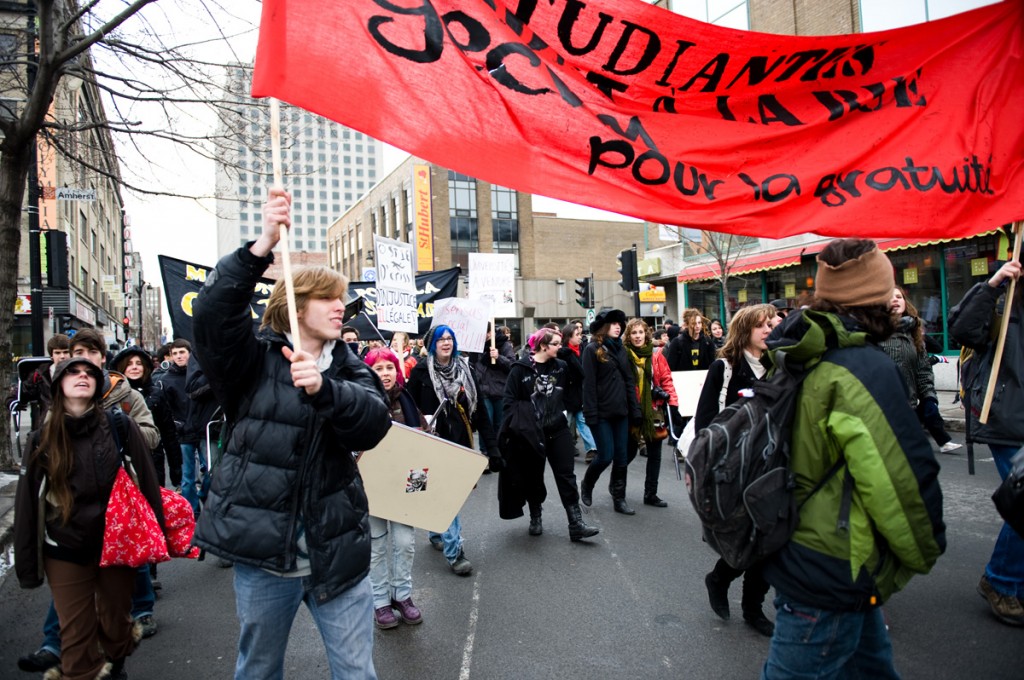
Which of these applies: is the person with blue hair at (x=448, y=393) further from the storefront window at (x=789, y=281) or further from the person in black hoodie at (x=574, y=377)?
the storefront window at (x=789, y=281)

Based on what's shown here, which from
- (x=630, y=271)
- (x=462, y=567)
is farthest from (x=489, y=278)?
(x=630, y=271)

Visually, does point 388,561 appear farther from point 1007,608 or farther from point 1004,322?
point 1004,322

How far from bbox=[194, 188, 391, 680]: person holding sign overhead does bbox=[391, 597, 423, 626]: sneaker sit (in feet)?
6.34

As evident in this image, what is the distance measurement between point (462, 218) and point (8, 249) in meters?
43.6

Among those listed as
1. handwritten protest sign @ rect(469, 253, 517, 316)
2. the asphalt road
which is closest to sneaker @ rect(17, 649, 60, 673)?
the asphalt road

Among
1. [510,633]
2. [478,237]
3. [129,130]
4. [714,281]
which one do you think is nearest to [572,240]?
[478,237]

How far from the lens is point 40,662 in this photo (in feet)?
12.0

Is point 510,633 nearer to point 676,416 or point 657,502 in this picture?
point 657,502

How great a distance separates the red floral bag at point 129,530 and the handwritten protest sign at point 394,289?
4704 mm

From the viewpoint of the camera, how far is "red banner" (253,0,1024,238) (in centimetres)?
280

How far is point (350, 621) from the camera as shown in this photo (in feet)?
7.80

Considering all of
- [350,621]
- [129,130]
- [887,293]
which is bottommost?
[350,621]

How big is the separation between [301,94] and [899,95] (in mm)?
2859

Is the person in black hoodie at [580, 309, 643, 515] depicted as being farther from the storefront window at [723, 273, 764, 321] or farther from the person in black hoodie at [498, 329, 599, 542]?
the storefront window at [723, 273, 764, 321]
